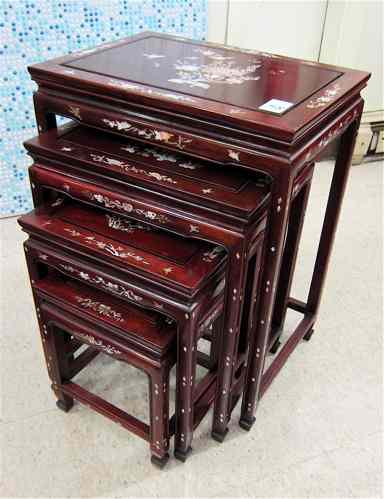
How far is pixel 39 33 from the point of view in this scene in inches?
77.5

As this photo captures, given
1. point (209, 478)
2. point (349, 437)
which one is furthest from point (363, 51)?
point (209, 478)

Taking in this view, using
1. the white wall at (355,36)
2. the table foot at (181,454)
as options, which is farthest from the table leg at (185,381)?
the white wall at (355,36)

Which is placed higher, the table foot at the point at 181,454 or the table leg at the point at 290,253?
the table leg at the point at 290,253

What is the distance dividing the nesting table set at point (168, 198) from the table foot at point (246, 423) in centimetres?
8

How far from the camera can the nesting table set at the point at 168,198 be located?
1.00 meters

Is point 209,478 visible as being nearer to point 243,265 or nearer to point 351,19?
point 243,265

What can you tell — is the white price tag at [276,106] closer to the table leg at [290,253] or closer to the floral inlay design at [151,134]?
the floral inlay design at [151,134]

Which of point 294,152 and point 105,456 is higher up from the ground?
point 294,152

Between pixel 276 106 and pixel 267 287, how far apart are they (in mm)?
367

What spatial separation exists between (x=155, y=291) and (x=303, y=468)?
670 mm

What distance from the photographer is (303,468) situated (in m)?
1.35

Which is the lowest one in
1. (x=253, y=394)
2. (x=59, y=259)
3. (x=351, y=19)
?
(x=253, y=394)

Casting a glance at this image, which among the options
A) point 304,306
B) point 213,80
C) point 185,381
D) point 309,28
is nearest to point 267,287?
point 185,381

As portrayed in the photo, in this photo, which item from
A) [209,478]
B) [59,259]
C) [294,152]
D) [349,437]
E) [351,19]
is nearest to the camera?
[294,152]
